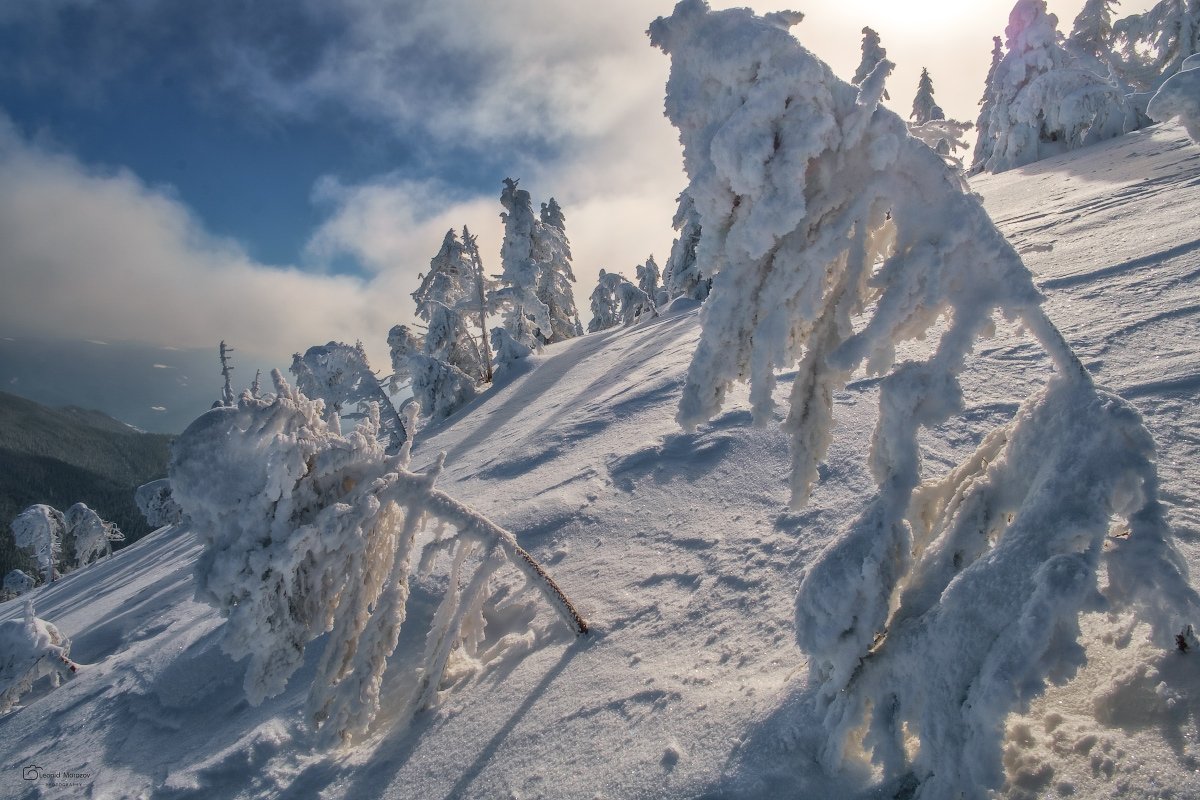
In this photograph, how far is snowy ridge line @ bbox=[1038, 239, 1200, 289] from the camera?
26.8 feet

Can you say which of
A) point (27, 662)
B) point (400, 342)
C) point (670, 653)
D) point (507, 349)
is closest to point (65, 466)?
point (400, 342)

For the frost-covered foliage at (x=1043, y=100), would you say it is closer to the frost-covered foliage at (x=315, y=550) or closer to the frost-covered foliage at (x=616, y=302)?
the frost-covered foliage at (x=616, y=302)

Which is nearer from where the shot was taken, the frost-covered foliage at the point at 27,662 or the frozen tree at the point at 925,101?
the frost-covered foliage at the point at 27,662

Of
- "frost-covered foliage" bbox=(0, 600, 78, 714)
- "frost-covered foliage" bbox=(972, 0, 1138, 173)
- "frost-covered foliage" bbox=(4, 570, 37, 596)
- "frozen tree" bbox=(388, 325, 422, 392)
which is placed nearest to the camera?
"frost-covered foliage" bbox=(0, 600, 78, 714)

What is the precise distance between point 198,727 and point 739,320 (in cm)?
824

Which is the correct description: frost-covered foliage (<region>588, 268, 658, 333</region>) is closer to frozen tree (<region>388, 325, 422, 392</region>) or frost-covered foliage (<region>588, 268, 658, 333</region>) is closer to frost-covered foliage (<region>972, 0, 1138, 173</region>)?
frozen tree (<region>388, 325, 422, 392</region>)

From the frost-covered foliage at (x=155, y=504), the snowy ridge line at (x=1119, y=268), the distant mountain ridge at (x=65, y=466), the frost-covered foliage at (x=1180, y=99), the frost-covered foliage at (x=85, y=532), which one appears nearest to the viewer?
the frost-covered foliage at (x=1180, y=99)

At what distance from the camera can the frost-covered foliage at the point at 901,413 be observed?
7.59ft

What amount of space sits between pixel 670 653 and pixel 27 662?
39.5 feet

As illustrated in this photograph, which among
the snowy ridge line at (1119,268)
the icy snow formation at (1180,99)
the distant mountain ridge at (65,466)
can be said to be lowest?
the snowy ridge line at (1119,268)

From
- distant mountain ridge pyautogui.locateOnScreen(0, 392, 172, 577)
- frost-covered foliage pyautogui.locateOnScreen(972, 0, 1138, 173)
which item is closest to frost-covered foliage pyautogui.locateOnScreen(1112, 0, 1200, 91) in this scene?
frost-covered foliage pyautogui.locateOnScreen(972, 0, 1138, 173)

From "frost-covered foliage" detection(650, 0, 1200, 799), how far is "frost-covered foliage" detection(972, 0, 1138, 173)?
2646 cm

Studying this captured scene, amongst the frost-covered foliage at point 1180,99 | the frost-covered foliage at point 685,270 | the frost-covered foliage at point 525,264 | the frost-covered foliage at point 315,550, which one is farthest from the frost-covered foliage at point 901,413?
the frost-covered foliage at point 685,270

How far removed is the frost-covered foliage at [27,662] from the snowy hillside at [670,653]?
383 millimetres
